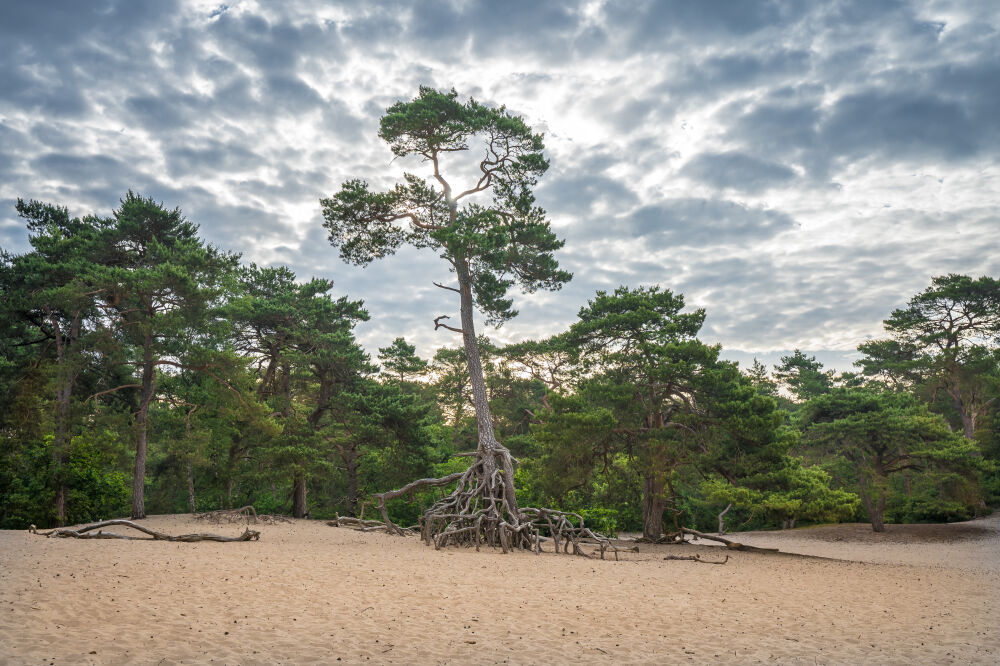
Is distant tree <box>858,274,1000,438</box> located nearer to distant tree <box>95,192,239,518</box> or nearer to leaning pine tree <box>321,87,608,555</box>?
leaning pine tree <box>321,87,608,555</box>

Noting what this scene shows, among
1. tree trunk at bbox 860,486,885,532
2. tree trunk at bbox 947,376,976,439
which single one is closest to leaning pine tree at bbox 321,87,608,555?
tree trunk at bbox 860,486,885,532

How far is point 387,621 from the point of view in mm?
7363

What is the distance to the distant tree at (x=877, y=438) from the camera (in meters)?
23.8

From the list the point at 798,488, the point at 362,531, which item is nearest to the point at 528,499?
A: the point at 362,531

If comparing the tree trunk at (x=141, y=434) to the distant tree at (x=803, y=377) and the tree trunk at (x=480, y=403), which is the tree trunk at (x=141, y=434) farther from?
the distant tree at (x=803, y=377)

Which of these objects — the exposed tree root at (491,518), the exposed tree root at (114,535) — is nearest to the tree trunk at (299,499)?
the exposed tree root at (491,518)

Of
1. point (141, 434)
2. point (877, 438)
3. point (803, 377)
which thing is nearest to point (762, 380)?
point (803, 377)

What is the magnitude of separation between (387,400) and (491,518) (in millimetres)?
10164

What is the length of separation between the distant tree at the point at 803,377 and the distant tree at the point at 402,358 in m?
31.0

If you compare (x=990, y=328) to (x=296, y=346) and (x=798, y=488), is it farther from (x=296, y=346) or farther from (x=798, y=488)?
(x=296, y=346)

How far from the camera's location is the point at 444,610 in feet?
26.6

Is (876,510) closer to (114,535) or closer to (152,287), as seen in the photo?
(114,535)

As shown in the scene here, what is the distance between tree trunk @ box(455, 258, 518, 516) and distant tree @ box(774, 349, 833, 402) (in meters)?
33.6

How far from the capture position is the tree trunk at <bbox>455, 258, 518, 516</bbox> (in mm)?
17781
